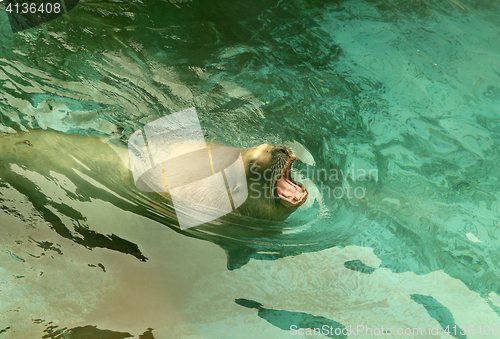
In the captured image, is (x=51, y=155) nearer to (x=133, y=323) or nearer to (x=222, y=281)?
(x=133, y=323)

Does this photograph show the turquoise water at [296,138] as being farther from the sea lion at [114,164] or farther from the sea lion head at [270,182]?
the sea lion head at [270,182]

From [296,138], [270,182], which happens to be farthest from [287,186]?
[296,138]

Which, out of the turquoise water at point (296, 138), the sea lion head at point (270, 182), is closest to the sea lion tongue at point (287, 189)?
the sea lion head at point (270, 182)

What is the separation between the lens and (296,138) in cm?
474

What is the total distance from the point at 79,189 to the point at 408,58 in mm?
4149

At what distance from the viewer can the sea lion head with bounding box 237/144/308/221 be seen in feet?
11.1

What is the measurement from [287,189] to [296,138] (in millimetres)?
1376

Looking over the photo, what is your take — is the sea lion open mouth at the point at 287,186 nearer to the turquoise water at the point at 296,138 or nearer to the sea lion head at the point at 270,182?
the sea lion head at the point at 270,182

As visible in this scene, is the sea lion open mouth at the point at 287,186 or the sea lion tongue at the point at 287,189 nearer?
the sea lion open mouth at the point at 287,186

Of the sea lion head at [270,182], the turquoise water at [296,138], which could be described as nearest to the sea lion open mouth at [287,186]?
the sea lion head at [270,182]

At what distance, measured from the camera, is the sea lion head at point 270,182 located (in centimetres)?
337

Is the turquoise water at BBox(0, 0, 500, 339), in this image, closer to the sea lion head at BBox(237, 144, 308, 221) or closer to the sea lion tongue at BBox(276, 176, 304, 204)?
the sea lion head at BBox(237, 144, 308, 221)

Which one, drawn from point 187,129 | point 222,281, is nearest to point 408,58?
point 187,129

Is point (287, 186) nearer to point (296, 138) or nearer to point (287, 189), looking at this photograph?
point (287, 189)
